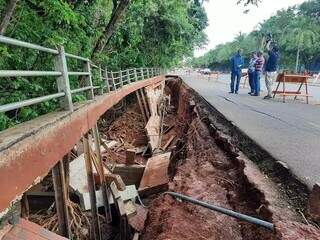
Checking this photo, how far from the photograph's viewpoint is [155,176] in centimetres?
858

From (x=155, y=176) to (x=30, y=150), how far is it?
5.65 m

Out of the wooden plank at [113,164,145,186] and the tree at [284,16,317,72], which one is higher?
the tree at [284,16,317,72]

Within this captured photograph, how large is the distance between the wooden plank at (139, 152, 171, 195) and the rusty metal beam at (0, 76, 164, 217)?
3354mm

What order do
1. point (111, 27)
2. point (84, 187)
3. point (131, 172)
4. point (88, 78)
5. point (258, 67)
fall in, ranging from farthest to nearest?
point (258, 67)
point (111, 27)
point (131, 172)
point (84, 187)
point (88, 78)

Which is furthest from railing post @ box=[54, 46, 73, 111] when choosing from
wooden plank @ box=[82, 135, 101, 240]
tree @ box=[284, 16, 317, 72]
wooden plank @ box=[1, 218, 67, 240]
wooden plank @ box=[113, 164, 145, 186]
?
tree @ box=[284, 16, 317, 72]

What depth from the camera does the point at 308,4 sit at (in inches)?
2643

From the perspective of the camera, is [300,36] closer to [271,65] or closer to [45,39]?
[271,65]

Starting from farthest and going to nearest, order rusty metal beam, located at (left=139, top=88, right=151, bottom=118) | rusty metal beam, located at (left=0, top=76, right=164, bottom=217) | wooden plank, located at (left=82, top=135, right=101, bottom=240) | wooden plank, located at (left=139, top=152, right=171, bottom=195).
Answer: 1. rusty metal beam, located at (left=139, top=88, right=151, bottom=118)
2. wooden plank, located at (left=139, top=152, right=171, bottom=195)
3. wooden plank, located at (left=82, top=135, right=101, bottom=240)
4. rusty metal beam, located at (left=0, top=76, right=164, bottom=217)

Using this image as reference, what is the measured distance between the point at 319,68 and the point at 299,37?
7978 millimetres

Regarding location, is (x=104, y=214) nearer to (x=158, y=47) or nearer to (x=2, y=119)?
Answer: (x=2, y=119)

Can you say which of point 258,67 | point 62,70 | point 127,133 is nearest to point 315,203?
point 62,70

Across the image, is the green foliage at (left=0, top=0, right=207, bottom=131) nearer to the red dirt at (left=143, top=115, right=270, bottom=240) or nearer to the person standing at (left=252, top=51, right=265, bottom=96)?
the red dirt at (left=143, top=115, right=270, bottom=240)

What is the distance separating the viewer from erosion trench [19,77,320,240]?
3.60m

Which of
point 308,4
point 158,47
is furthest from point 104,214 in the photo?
point 308,4
